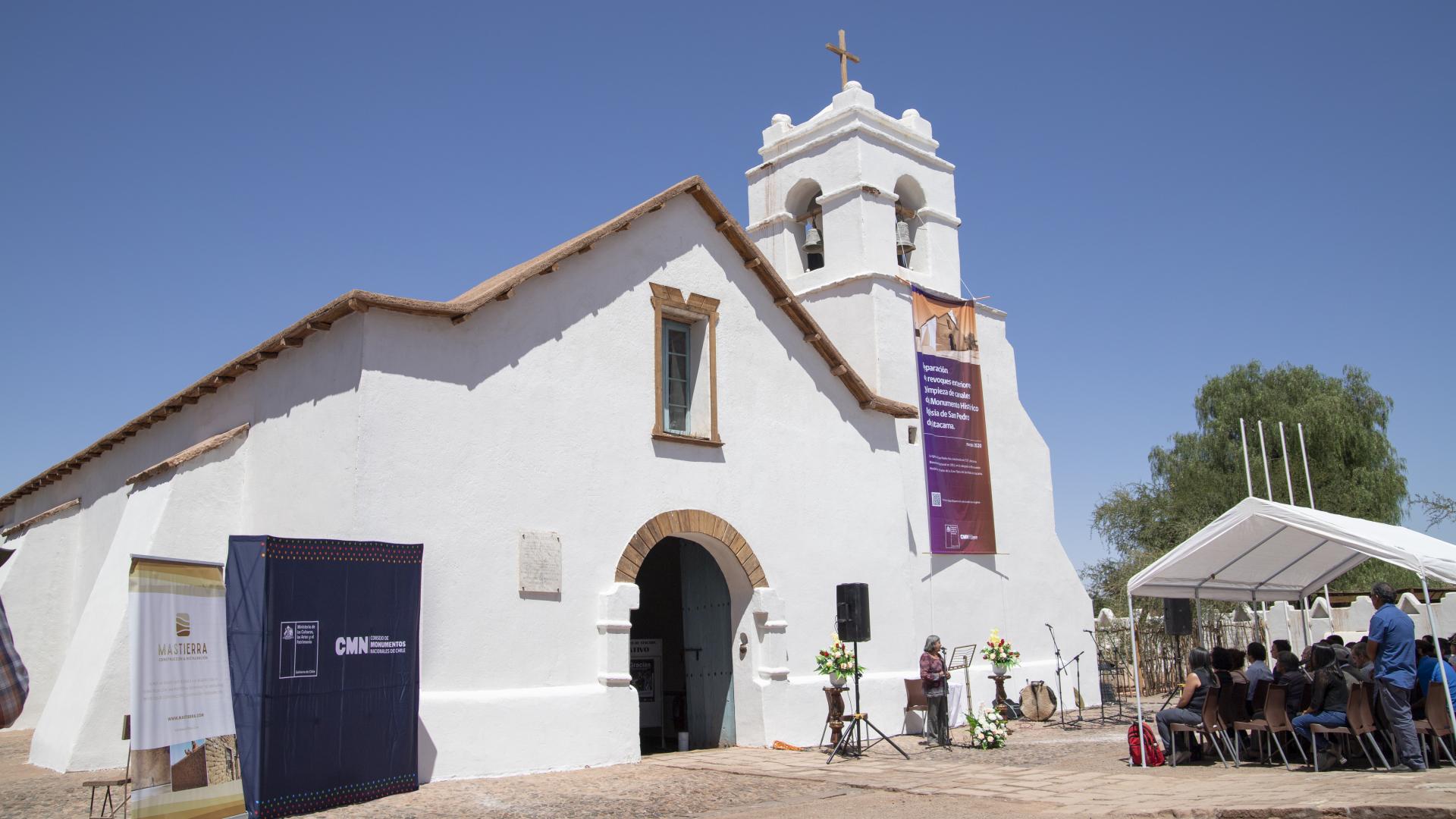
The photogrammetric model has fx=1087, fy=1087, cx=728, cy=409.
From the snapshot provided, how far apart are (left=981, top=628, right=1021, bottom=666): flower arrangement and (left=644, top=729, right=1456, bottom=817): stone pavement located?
9.76 ft

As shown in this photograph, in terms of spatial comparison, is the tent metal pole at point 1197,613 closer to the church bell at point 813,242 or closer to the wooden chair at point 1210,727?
the wooden chair at point 1210,727

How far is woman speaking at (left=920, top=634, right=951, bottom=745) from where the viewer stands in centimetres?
1477

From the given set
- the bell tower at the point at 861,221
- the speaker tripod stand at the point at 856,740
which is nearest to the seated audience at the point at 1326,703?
the speaker tripod stand at the point at 856,740

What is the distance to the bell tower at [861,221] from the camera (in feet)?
60.6

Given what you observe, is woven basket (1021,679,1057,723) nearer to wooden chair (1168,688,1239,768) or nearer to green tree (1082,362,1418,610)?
wooden chair (1168,688,1239,768)

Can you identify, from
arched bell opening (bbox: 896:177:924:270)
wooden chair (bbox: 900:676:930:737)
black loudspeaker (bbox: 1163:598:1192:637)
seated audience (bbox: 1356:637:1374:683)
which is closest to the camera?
seated audience (bbox: 1356:637:1374:683)

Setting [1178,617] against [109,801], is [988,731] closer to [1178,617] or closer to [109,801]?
[1178,617]

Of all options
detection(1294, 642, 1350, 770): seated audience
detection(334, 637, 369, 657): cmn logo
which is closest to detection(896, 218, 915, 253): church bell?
detection(1294, 642, 1350, 770): seated audience

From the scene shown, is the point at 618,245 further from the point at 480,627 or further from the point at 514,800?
the point at 514,800

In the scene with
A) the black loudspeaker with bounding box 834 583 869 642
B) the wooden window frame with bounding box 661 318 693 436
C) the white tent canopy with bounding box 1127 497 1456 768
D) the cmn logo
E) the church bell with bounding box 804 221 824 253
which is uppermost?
the church bell with bounding box 804 221 824 253

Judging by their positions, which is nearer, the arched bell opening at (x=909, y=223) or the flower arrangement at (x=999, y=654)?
the flower arrangement at (x=999, y=654)

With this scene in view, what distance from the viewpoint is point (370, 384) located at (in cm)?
1131

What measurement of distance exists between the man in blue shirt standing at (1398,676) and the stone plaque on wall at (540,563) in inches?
322

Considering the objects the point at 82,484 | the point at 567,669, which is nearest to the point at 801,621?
the point at 567,669
